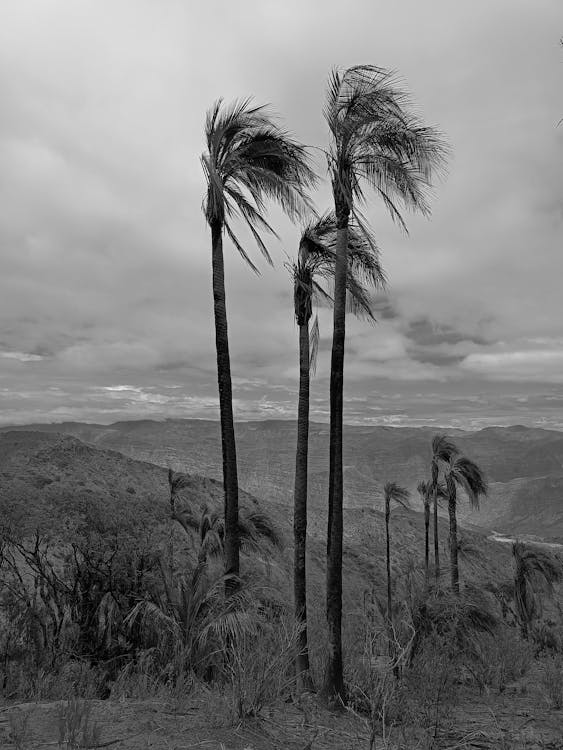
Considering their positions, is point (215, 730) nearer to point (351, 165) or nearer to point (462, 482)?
point (351, 165)

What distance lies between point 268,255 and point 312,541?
65.9 metres

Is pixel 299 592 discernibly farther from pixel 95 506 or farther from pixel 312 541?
pixel 312 541

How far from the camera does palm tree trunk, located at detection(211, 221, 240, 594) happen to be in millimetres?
11758

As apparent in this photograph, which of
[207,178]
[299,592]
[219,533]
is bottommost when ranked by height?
[219,533]

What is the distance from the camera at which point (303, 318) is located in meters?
14.9

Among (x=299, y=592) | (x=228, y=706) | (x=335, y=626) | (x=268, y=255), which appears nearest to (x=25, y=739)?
(x=228, y=706)

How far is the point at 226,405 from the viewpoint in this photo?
12.3 meters

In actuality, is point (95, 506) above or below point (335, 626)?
above

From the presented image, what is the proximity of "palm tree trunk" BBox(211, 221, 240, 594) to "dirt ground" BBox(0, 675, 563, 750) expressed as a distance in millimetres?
4005

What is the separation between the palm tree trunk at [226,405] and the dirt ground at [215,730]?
4005 mm

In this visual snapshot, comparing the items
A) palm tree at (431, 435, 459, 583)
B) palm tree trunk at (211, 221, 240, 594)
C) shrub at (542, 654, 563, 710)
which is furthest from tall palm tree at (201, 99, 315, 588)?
palm tree at (431, 435, 459, 583)

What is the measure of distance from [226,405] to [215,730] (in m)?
7.14

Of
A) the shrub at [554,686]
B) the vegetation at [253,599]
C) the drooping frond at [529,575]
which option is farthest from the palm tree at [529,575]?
the shrub at [554,686]

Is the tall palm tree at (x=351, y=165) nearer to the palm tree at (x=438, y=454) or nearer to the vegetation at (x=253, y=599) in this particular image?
the vegetation at (x=253, y=599)
